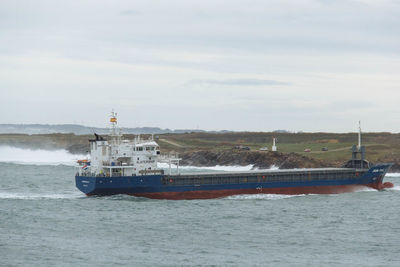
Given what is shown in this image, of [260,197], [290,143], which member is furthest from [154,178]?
[290,143]

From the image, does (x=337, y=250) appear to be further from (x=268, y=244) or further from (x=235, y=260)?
→ (x=235, y=260)

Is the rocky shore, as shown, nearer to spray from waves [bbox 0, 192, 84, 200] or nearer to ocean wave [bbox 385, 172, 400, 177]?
ocean wave [bbox 385, 172, 400, 177]

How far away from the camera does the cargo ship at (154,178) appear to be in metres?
59.3

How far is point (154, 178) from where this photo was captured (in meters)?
60.2

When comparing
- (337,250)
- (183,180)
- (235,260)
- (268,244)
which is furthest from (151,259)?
(183,180)

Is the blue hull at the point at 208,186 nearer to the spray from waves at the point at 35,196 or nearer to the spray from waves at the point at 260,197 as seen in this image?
the spray from waves at the point at 260,197

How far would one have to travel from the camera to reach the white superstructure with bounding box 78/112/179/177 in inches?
2424

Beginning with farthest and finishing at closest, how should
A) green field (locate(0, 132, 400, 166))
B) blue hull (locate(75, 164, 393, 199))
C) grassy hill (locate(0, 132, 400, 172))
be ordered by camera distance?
green field (locate(0, 132, 400, 166)) < grassy hill (locate(0, 132, 400, 172)) < blue hull (locate(75, 164, 393, 199))

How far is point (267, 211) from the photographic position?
53.8 meters

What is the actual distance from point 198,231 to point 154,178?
683 inches

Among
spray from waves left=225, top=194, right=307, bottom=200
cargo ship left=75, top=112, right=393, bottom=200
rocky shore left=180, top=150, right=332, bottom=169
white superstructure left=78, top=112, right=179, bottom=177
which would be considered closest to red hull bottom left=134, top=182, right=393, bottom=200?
cargo ship left=75, top=112, right=393, bottom=200

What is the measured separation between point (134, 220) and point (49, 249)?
35.2 ft

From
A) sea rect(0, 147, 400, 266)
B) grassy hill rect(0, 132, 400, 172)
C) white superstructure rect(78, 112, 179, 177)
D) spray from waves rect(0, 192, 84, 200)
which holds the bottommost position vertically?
sea rect(0, 147, 400, 266)

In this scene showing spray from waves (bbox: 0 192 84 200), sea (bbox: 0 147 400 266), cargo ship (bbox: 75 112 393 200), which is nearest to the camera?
sea (bbox: 0 147 400 266)
